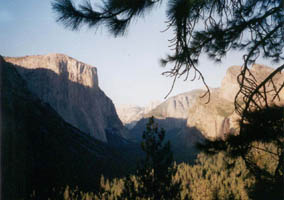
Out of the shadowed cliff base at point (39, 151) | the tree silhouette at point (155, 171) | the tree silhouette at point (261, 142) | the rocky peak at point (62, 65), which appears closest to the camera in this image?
the tree silhouette at point (261, 142)

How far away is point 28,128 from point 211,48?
8338cm

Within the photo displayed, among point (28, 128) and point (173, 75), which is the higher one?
point (28, 128)

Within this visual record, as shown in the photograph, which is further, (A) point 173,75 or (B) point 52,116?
(B) point 52,116

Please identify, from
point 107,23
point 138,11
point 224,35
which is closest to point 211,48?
point 224,35

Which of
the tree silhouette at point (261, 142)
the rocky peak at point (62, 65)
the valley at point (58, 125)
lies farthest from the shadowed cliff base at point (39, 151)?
the tree silhouette at point (261, 142)

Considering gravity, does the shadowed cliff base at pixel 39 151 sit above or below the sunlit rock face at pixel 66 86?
below

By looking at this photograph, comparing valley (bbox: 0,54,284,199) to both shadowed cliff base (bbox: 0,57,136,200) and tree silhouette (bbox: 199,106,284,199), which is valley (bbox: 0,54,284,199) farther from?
tree silhouette (bbox: 199,106,284,199)

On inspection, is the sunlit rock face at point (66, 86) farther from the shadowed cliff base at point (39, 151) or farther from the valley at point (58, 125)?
the shadowed cliff base at point (39, 151)

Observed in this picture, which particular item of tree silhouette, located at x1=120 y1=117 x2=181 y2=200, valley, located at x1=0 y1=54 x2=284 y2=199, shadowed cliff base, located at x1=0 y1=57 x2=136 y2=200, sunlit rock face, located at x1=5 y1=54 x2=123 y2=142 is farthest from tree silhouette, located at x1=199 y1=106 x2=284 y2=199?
sunlit rock face, located at x1=5 y1=54 x2=123 y2=142

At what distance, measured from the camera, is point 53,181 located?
6419 centimetres

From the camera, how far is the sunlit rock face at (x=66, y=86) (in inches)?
4117

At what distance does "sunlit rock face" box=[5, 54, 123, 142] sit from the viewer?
343 ft

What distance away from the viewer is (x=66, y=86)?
110250 mm

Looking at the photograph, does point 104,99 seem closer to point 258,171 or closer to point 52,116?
point 52,116
